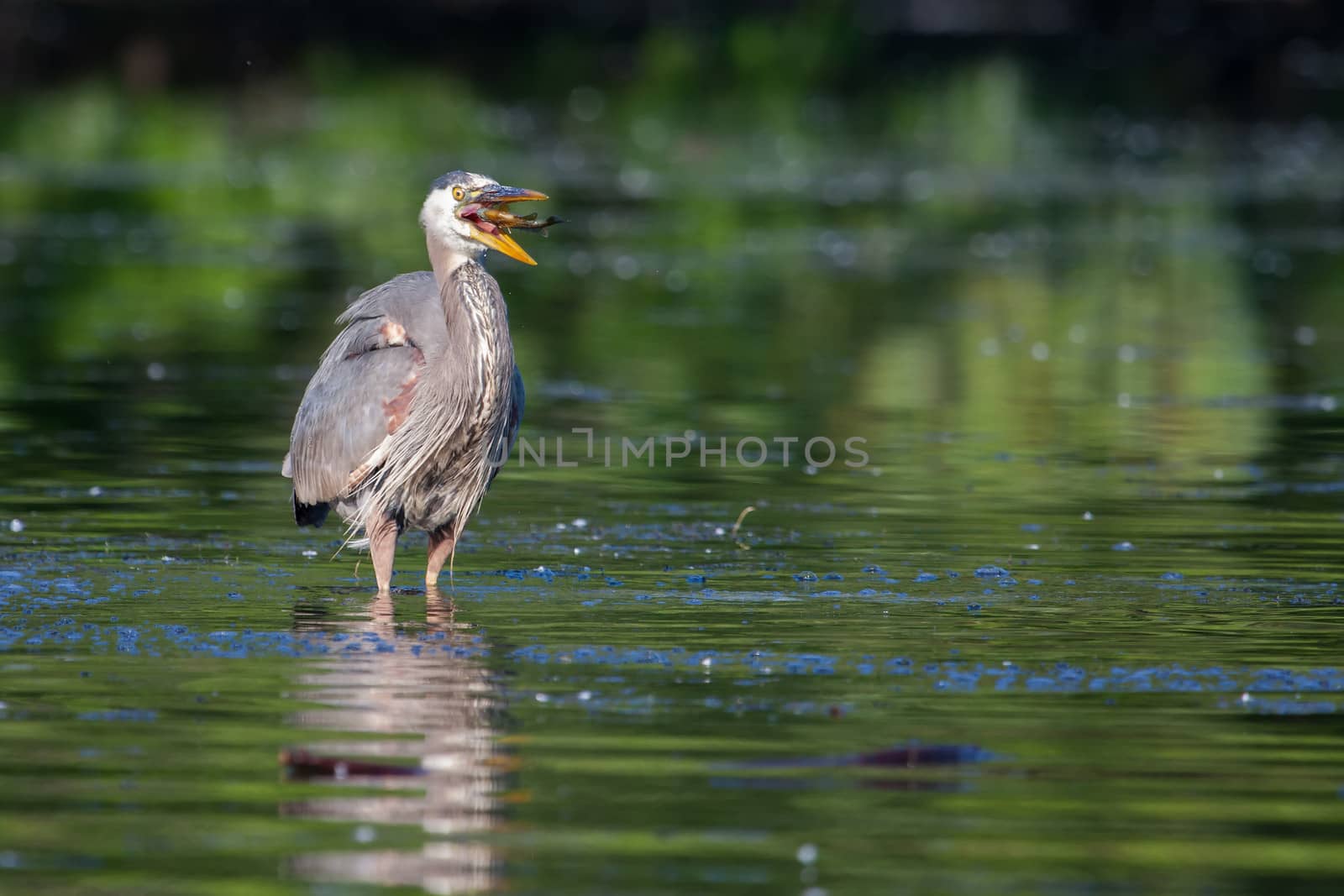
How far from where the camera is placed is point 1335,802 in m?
6.97

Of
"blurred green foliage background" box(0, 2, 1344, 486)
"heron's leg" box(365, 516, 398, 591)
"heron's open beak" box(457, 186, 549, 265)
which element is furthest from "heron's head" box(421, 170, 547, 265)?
"blurred green foliage background" box(0, 2, 1344, 486)

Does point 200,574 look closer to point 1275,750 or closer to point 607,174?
point 1275,750

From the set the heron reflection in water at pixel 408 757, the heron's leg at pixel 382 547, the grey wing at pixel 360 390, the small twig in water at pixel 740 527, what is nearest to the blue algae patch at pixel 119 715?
the heron reflection in water at pixel 408 757

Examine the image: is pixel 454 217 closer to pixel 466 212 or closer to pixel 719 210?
pixel 466 212

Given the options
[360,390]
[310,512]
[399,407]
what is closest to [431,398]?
[399,407]

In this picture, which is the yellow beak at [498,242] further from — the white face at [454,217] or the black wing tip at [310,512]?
the black wing tip at [310,512]

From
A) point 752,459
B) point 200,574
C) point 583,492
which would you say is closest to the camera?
point 200,574

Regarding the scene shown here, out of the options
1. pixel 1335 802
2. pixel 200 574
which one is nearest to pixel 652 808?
pixel 1335 802

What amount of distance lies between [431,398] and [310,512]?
1.11m

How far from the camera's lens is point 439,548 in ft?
35.4

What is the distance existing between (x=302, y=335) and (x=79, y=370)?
255 cm

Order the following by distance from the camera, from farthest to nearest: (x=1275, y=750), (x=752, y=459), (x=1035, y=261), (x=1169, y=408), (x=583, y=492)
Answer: (x=1035, y=261), (x=1169, y=408), (x=752, y=459), (x=583, y=492), (x=1275, y=750)

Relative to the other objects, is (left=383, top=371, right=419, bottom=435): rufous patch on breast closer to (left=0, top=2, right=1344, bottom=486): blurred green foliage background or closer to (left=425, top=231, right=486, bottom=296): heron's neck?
(left=425, top=231, right=486, bottom=296): heron's neck

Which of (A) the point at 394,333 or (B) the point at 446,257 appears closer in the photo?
(B) the point at 446,257
